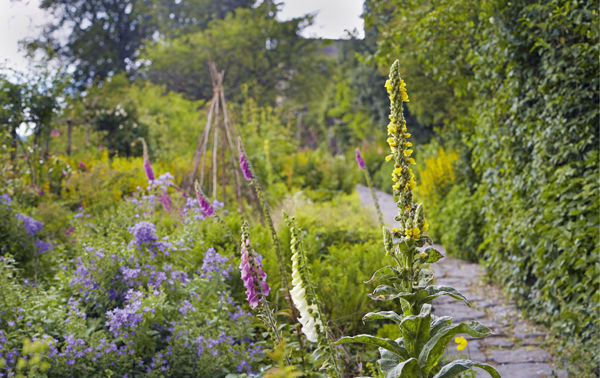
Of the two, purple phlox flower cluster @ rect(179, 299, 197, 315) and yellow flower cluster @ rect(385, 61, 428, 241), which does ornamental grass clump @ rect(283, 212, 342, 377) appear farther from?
purple phlox flower cluster @ rect(179, 299, 197, 315)

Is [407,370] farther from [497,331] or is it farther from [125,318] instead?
[497,331]

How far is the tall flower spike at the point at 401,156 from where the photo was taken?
4.20ft

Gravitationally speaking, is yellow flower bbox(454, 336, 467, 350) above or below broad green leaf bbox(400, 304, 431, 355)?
below

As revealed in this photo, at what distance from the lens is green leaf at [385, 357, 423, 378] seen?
1239 mm

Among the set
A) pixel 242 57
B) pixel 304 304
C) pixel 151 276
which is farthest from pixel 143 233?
pixel 242 57

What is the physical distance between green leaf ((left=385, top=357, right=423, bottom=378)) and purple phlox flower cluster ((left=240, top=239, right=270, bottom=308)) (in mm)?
584

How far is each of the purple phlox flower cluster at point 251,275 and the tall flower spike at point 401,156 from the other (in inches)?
22.7

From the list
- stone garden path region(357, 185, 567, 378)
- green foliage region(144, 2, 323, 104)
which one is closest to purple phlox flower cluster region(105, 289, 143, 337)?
stone garden path region(357, 185, 567, 378)

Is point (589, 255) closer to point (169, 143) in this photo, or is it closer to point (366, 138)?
point (169, 143)

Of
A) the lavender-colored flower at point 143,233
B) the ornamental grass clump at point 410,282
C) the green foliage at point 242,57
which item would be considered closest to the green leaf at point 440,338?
the ornamental grass clump at point 410,282

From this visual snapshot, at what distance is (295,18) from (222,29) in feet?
10.6

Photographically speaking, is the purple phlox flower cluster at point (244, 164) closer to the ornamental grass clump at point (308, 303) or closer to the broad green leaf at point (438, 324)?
the ornamental grass clump at point (308, 303)

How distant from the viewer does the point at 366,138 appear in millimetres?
18438

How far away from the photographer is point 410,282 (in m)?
1.31
